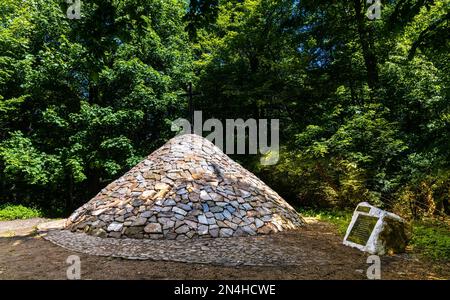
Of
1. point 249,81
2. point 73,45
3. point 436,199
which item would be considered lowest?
point 436,199

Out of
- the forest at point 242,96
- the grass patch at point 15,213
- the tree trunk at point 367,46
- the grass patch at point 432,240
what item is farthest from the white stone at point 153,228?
the tree trunk at point 367,46

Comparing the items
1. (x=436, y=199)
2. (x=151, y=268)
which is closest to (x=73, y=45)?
(x=151, y=268)

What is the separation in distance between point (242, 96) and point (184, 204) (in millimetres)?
8619

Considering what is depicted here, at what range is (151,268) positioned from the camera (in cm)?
476

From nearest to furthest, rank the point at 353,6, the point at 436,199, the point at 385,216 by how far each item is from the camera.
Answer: the point at 385,216 → the point at 436,199 → the point at 353,6

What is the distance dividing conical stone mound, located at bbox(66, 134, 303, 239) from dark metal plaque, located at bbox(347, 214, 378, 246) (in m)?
1.87

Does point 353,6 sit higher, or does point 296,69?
point 353,6

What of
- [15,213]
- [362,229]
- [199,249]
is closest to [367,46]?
[362,229]

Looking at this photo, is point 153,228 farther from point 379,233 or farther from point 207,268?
point 379,233
